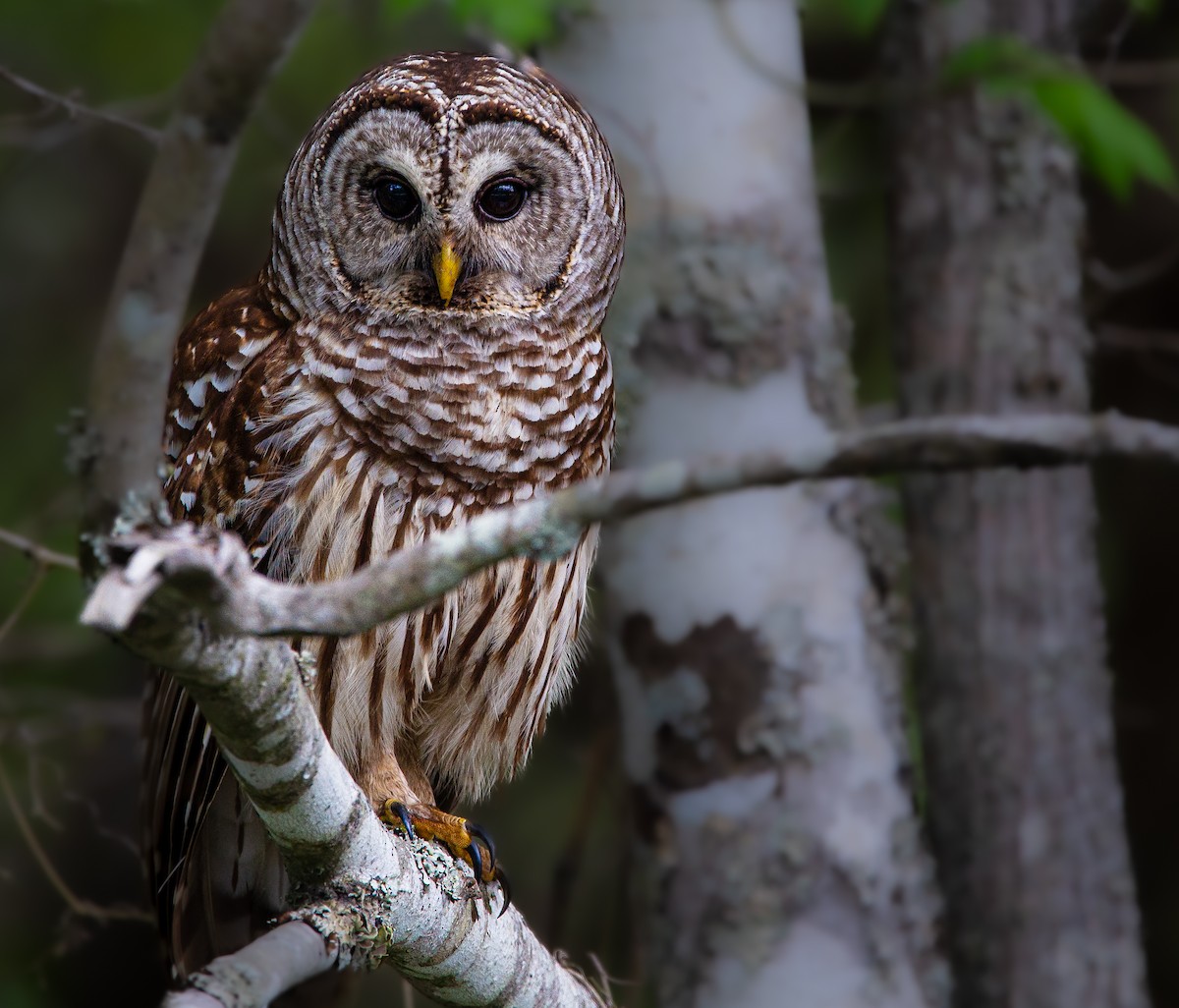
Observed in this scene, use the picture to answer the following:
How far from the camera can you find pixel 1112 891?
4.03m

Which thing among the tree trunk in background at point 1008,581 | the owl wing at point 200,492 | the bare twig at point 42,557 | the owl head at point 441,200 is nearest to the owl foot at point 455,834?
the owl wing at point 200,492

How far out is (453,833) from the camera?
107 inches

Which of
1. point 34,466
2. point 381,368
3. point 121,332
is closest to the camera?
point 121,332

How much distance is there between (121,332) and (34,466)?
12.1ft

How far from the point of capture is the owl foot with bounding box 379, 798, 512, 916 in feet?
8.70

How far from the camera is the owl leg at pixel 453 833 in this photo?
2.65 meters

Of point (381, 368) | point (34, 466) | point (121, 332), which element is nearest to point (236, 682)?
point (121, 332)

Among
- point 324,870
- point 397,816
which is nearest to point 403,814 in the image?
point 397,816

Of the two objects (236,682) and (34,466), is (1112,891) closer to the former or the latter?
(236,682)

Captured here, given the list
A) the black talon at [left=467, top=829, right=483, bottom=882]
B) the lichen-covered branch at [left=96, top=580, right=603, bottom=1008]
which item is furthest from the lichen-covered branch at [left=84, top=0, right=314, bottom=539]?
the black talon at [left=467, top=829, right=483, bottom=882]

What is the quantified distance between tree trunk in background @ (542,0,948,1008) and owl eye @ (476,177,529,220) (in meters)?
0.73

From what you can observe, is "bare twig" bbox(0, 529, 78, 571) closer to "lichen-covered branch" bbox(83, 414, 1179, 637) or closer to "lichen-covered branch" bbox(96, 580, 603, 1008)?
"lichen-covered branch" bbox(96, 580, 603, 1008)

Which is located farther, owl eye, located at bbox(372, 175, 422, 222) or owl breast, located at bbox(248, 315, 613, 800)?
owl eye, located at bbox(372, 175, 422, 222)

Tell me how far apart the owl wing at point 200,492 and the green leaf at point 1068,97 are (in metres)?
1.80
